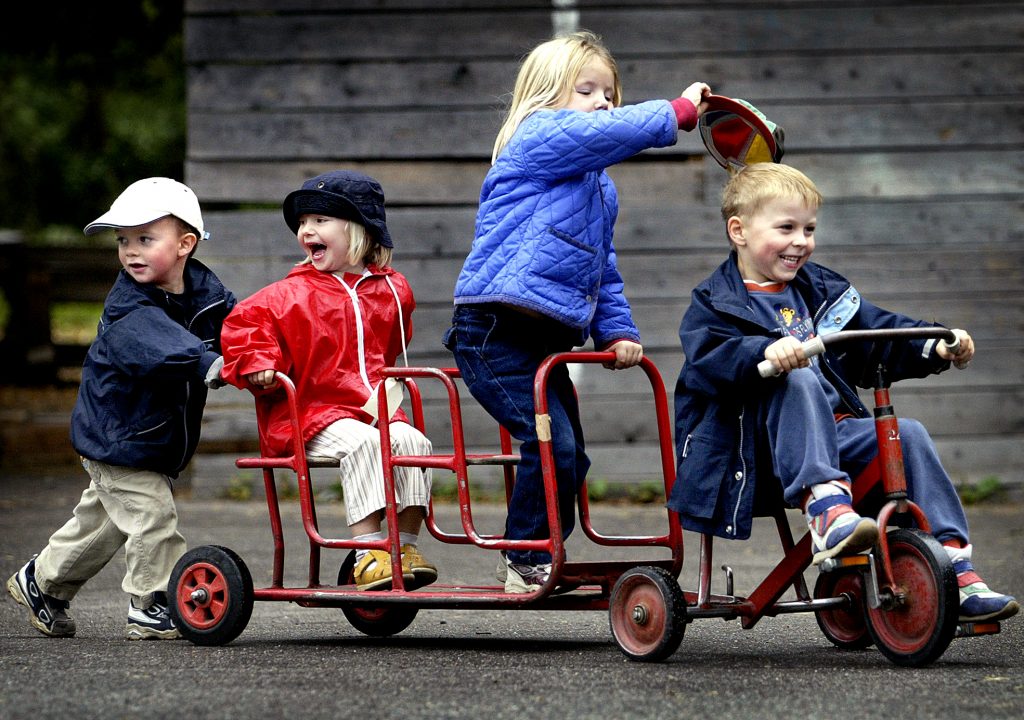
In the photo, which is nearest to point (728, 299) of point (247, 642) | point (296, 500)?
point (247, 642)

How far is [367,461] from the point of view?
4.20 meters

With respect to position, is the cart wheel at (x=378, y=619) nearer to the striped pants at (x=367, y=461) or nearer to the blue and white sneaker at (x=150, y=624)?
the striped pants at (x=367, y=461)

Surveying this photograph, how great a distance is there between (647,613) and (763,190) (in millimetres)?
1155

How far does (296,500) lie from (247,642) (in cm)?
382

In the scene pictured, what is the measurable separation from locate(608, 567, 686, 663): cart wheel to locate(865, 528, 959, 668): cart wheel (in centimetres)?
49

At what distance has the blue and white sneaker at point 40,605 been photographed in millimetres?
4531

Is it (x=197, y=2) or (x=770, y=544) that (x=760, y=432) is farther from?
(x=197, y=2)

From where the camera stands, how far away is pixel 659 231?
8047 millimetres

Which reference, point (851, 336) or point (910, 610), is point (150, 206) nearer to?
point (851, 336)

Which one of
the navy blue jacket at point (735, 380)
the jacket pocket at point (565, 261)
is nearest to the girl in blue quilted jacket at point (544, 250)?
the jacket pocket at point (565, 261)

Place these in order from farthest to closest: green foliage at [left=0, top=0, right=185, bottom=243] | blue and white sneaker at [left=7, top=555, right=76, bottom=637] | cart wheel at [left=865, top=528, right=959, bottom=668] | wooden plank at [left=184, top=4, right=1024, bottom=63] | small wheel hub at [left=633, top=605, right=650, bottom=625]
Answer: green foliage at [left=0, top=0, right=185, bottom=243]
wooden plank at [left=184, top=4, right=1024, bottom=63]
blue and white sneaker at [left=7, top=555, right=76, bottom=637]
small wheel hub at [left=633, top=605, right=650, bottom=625]
cart wheel at [left=865, top=528, right=959, bottom=668]

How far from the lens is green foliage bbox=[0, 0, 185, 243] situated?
1689 cm

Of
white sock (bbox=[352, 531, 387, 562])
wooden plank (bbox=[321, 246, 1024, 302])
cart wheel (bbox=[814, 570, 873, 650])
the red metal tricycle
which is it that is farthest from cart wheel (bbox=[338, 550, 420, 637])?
wooden plank (bbox=[321, 246, 1024, 302])

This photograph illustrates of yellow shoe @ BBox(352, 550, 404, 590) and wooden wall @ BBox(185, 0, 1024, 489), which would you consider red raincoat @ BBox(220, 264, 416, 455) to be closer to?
yellow shoe @ BBox(352, 550, 404, 590)
